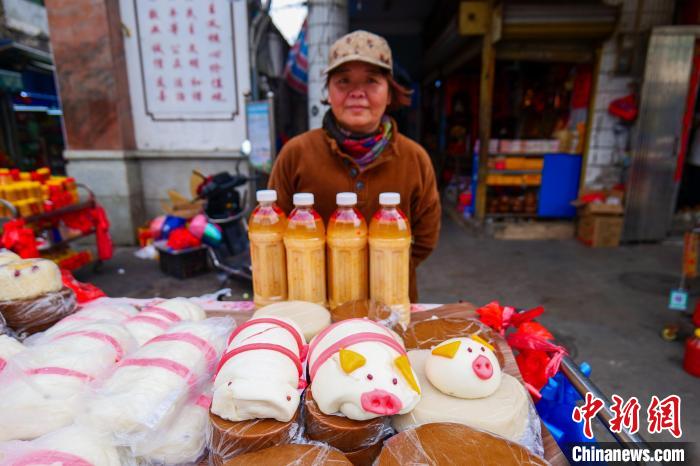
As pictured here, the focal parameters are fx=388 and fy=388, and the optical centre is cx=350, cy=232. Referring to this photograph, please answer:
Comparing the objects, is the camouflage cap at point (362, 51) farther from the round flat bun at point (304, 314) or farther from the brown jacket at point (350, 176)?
the round flat bun at point (304, 314)

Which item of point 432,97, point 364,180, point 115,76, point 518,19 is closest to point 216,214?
point 115,76

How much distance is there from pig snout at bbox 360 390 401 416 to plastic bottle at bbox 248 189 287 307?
0.92 metres

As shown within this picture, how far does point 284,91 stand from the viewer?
9.35 meters

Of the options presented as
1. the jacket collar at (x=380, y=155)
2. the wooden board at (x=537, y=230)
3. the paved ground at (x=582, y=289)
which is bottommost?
the paved ground at (x=582, y=289)

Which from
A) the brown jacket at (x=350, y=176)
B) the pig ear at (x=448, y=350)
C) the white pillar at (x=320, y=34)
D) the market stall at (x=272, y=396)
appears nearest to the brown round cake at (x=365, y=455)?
the market stall at (x=272, y=396)

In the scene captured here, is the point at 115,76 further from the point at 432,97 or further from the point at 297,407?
the point at 432,97

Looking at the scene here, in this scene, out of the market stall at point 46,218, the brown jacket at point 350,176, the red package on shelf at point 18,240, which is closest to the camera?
the brown jacket at point 350,176

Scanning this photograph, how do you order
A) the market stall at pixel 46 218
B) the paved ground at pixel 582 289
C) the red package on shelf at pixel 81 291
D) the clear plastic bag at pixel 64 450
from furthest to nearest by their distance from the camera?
the market stall at pixel 46 218 → the paved ground at pixel 582 289 → the red package on shelf at pixel 81 291 → the clear plastic bag at pixel 64 450

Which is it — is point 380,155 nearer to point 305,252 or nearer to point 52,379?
point 305,252

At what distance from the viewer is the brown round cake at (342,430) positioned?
3.29ft

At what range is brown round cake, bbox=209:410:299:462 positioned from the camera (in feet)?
3.14

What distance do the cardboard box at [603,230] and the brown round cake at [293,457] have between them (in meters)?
7.32

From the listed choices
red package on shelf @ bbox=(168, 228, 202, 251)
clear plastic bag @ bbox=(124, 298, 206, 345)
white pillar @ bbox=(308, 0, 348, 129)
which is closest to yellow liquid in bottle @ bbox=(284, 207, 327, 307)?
clear plastic bag @ bbox=(124, 298, 206, 345)

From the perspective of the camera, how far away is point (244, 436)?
3.13 feet
